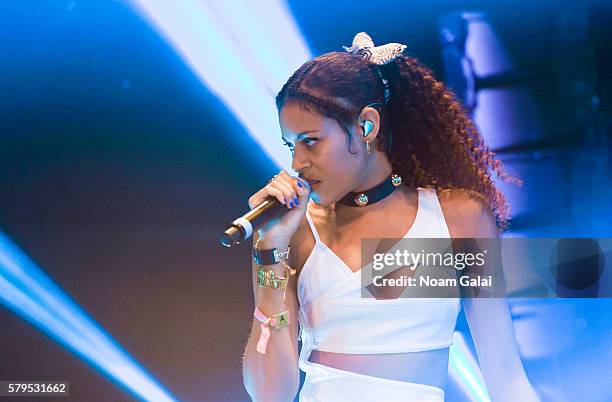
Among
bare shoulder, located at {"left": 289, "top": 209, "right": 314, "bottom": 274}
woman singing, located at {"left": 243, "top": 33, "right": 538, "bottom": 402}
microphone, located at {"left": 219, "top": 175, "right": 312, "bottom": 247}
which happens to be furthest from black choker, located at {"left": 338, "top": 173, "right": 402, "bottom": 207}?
microphone, located at {"left": 219, "top": 175, "right": 312, "bottom": 247}

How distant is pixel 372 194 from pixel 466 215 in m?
0.23

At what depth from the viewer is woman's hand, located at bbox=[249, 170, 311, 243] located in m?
1.34

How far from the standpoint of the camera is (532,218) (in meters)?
1.88

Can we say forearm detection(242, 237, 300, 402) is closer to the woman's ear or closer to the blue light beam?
the woman's ear

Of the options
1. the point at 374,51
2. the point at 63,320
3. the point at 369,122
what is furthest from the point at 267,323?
the point at 63,320

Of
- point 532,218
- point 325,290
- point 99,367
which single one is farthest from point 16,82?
point 532,218

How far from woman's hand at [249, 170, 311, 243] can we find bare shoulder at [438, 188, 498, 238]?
41cm

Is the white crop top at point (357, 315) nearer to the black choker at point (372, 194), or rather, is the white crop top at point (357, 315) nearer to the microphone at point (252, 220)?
the black choker at point (372, 194)

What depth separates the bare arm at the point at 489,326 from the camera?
5.07 ft

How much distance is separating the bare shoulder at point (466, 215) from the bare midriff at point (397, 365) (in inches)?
11.4

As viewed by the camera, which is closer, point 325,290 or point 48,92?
point 325,290

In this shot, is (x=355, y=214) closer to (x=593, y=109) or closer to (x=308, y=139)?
(x=308, y=139)

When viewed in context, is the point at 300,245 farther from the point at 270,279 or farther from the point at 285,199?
the point at 285,199

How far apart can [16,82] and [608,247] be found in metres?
1.74
